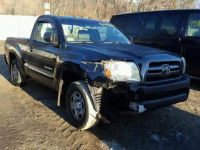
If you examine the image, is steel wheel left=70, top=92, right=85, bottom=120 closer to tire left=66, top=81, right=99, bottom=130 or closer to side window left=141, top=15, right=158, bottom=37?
tire left=66, top=81, right=99, bottom=130

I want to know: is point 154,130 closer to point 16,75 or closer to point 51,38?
point 51,38

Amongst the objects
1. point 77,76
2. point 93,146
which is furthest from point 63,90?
point 93,146

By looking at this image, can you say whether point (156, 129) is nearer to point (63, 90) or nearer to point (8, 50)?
point (63, 90)

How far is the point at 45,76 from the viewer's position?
14.4ft

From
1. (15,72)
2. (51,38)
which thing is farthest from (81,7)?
(51,38)

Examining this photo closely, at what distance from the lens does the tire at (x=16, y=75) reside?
568cm

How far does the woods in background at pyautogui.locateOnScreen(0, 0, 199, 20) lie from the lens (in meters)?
25.3

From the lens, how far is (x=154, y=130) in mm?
3697

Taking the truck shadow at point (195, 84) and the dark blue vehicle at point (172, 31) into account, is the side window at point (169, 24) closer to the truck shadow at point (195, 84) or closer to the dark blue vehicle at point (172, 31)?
the dark blue vehicle at point (172, 31)

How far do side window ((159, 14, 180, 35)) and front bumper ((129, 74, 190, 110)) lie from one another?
9.20 feet

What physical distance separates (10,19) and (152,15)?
1674 centimetres

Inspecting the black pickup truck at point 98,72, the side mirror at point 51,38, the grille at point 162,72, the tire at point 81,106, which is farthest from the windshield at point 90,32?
the grille at point 162,72

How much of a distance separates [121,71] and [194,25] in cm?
367

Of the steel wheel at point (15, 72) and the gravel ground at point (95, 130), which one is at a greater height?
the steel wheel at point (15, 72)
